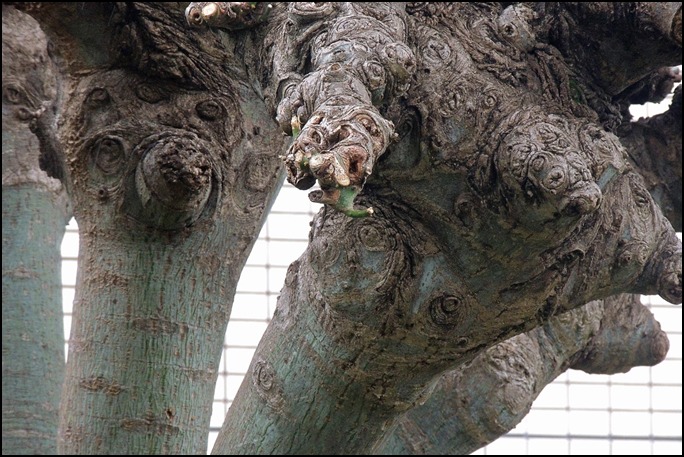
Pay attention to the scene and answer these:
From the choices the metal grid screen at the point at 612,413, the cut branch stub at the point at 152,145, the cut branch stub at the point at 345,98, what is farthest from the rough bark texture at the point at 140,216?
the metal grid screen at the point at 612,413

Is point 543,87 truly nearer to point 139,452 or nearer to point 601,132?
point 601,132

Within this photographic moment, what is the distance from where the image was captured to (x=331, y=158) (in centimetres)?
245

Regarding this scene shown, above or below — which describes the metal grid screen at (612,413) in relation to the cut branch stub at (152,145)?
below

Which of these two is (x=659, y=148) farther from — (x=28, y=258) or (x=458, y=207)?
(x=28, y=258)

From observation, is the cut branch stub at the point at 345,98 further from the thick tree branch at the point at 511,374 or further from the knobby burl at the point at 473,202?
the thick tree branch at the point at 511,374

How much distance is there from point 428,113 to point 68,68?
3.47 ft

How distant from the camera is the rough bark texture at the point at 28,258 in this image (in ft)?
14.5

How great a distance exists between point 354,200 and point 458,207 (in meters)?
0.31

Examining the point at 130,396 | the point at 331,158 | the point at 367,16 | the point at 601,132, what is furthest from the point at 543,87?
the point at 130,396

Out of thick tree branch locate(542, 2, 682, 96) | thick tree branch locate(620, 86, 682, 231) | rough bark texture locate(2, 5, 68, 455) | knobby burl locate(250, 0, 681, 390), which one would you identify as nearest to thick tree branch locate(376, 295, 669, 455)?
thick tree branch locate(620, 86, 682, 231)

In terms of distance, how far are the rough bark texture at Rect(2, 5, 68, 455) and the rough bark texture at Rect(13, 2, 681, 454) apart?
2.57 ft

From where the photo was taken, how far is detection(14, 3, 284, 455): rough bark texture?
3.61 metres

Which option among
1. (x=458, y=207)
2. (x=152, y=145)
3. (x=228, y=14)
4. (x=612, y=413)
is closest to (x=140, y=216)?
(x=152, y=145)

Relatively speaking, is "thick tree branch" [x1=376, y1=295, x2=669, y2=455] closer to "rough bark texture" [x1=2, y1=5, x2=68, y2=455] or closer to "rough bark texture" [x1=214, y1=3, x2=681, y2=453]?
"rough bark texture" [x1=214, y1=3, x2=681, y2=453]
